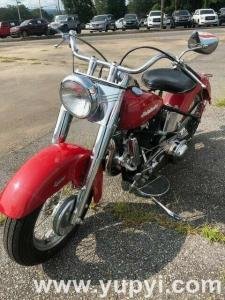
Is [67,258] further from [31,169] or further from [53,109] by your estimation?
[53,109]

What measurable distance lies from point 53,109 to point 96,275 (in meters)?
4.77

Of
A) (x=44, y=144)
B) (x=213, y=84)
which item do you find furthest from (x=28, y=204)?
(x=213, y=84)

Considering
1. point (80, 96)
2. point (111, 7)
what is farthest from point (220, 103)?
point (111, 7)

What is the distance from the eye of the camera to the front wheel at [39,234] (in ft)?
9.14

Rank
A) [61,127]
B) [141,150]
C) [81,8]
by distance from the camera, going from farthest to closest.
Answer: [81,8] → [141,150] → [61,127]

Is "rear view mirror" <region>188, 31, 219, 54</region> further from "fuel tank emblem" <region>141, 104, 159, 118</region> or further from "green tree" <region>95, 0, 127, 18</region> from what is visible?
"green tree" <region>95, 0, 127, 18</region>

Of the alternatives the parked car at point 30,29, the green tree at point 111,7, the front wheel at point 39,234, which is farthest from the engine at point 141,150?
the green tree at point 111,7

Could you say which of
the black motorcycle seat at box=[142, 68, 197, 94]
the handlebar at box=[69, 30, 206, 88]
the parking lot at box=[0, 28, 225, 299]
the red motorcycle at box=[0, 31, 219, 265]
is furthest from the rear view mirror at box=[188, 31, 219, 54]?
the parking lot at box=[0, 28, 225, 299]

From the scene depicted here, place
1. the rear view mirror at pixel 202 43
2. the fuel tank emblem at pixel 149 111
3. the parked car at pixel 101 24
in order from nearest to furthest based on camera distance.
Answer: the fuel tank emblem at pixel 149 111
the rear view mirror at pixel 202 43
the parked car at pixel 101 24

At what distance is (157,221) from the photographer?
11.7 ft

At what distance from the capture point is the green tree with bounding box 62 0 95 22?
6197 cm

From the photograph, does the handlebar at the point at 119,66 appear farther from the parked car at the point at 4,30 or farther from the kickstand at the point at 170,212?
the parked car at the point at 4,30

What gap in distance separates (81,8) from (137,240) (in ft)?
207

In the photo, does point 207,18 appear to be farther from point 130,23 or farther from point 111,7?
point 111,7
